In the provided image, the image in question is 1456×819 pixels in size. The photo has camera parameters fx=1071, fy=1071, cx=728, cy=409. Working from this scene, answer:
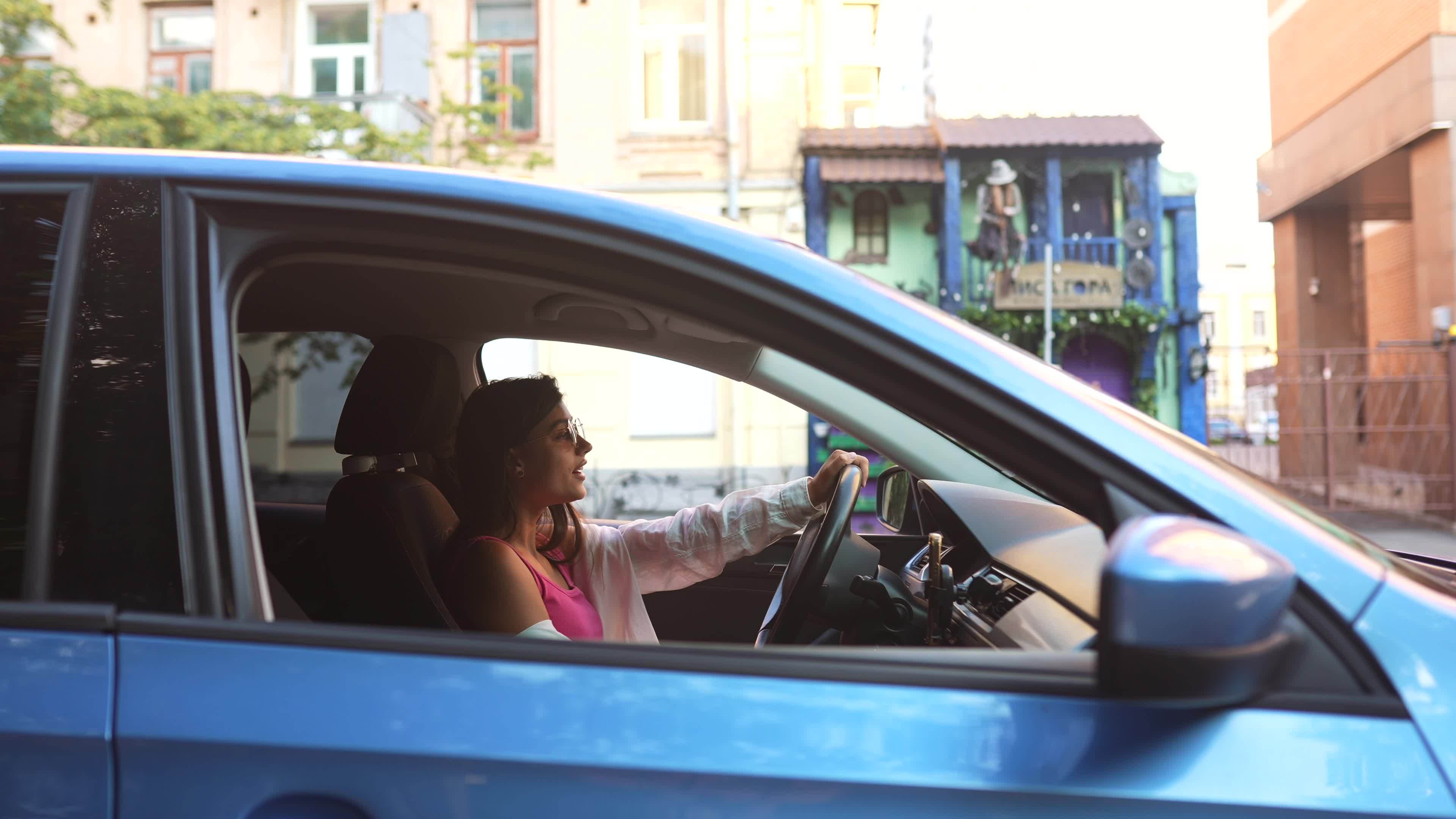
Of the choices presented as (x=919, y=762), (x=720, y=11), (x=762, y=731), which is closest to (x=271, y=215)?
(x=762, y=731)

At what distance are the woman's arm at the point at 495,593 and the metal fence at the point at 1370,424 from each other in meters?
12.3

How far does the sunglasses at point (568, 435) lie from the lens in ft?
6.42

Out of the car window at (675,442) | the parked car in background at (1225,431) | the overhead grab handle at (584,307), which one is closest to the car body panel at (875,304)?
the overhead grab handle at (584,307)

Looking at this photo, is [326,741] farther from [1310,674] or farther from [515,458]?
[515,458]

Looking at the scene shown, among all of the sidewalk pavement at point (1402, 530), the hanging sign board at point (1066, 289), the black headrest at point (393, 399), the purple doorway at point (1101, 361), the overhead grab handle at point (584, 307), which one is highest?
the hanging sign board at point (1066, 289)

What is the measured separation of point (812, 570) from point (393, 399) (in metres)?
0.90

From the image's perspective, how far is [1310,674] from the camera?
0.95 m

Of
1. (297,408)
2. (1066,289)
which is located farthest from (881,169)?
(297,408)

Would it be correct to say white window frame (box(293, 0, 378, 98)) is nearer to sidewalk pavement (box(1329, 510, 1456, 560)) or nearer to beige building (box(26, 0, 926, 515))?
beige building (box(26, 0, 926, 515))

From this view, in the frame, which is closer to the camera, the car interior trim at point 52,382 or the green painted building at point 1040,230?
the car interior trim at point 52,382

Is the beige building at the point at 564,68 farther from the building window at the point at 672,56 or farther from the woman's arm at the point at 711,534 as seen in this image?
the woman's arm at the point at 711,534

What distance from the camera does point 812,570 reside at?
1731 millimetres

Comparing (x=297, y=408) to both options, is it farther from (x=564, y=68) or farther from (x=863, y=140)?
(x=863, y=140)

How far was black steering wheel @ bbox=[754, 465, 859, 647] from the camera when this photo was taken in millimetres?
1728
